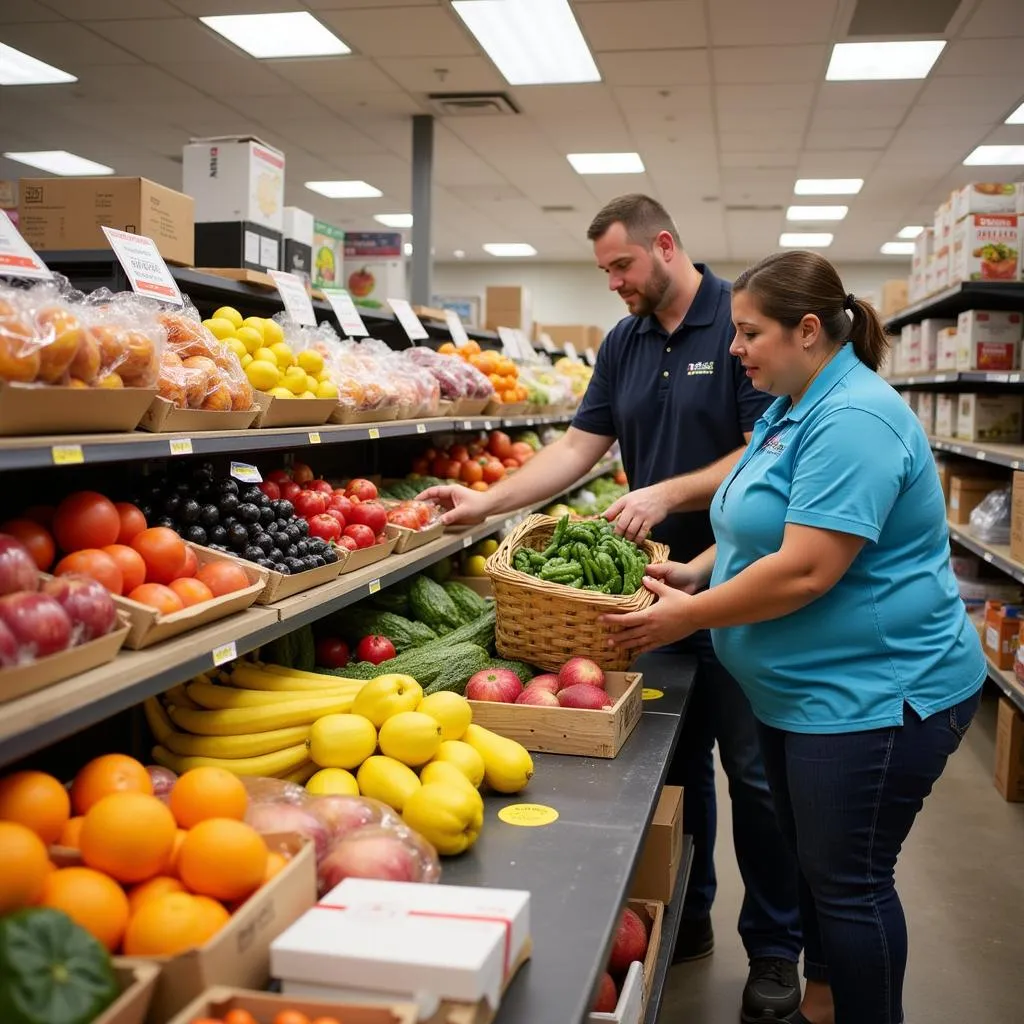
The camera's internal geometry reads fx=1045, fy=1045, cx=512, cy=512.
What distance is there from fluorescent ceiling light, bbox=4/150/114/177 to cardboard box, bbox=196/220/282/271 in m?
8.45

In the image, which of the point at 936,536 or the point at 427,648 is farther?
the point at 427,648

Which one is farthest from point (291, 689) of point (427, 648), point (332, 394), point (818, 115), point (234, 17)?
point (818, 115)

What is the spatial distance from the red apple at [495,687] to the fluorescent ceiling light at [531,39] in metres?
5.29

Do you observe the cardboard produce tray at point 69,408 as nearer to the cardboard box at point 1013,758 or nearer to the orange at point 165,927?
the orange at point 165,927

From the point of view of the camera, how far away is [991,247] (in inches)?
215

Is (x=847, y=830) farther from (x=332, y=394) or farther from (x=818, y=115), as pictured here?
(x=818, y=115)

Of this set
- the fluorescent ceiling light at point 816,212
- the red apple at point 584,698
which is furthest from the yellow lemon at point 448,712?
the fluorescent ceiling light at point 816,212

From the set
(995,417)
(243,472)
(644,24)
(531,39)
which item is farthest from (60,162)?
(243,472)

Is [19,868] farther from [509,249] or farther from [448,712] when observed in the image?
[509,249]

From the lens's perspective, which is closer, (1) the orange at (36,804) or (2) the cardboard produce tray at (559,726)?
(1) the orange at (36,804)

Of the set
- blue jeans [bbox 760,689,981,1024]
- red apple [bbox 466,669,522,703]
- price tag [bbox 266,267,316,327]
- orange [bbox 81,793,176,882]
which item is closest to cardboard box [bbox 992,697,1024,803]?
blue jeans [bbox 760,689,981,1024]

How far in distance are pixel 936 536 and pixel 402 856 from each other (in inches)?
51.6

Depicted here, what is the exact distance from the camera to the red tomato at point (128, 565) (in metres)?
1.89

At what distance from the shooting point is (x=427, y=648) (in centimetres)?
288
